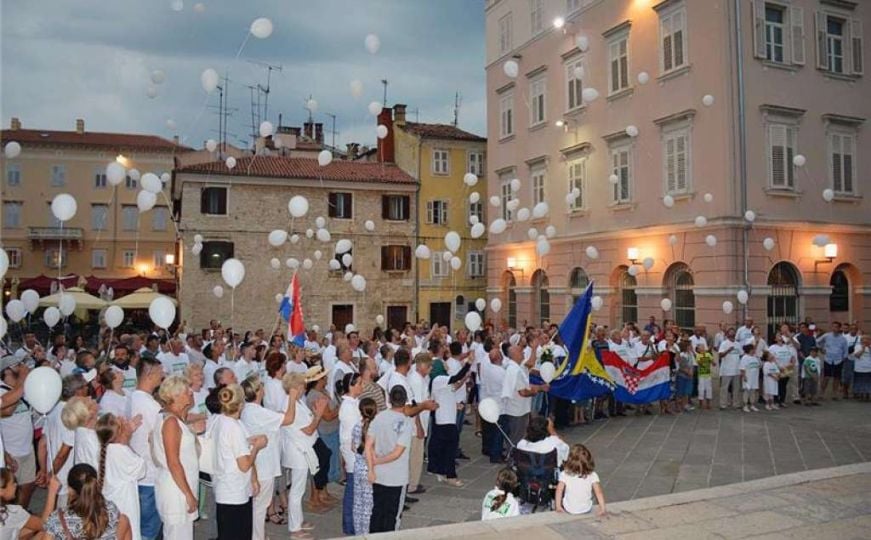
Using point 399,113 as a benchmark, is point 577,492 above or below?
below

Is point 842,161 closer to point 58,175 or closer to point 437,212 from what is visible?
point 437,212

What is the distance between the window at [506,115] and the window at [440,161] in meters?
5.69

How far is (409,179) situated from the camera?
103 ft

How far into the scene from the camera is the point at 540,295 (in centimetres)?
2483

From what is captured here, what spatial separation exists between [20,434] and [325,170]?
24258mm

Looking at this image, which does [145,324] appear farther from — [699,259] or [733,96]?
[733,96]

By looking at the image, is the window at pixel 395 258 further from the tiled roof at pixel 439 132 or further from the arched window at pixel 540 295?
the arched window at pixel 540 295

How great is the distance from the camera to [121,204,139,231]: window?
44.2 metres

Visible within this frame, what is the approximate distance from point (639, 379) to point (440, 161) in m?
21.2

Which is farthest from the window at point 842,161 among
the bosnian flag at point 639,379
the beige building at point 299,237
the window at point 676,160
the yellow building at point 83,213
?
the yellow building at point 83,213

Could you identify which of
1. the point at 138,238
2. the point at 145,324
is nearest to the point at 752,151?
the point at 145,324

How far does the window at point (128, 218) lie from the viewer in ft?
145

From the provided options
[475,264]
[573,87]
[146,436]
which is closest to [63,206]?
[146,436]

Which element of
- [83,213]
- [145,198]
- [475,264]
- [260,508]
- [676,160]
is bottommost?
[260,508]
